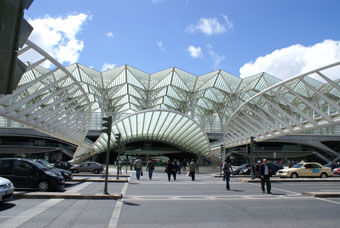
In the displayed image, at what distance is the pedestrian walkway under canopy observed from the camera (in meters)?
37.4

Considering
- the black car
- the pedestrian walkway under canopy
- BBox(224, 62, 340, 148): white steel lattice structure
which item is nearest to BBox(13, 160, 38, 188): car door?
the black car

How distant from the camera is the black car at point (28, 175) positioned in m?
11.7

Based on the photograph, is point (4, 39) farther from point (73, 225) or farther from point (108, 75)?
point (108, 75)

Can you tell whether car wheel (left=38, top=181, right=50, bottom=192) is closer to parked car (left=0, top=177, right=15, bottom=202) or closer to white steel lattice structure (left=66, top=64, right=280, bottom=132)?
parked car (left=0, top=177, right=15, bottom=202)

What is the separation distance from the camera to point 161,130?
4306cm

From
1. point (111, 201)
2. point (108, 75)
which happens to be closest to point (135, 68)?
point (108, 75)

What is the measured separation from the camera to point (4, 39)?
6.84 ft

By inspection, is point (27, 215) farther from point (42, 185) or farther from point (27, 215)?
point (42, 185)

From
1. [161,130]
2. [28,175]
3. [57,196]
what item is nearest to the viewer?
[57,196]

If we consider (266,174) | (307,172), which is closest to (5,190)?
(266,174)

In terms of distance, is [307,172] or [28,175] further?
[307,172]

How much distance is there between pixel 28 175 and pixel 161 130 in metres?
31.7

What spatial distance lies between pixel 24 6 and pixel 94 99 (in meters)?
68.3

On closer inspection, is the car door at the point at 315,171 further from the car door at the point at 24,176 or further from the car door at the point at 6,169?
the car door at the point at 6,169
